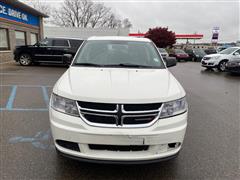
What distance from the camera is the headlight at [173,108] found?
2.39 m

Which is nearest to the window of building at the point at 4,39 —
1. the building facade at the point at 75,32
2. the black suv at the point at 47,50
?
the black suv at the point at 47,50

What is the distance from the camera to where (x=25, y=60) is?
13.5m

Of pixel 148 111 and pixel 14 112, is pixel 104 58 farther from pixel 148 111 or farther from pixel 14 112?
pixel 14 112

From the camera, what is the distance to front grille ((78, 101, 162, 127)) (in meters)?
2.26

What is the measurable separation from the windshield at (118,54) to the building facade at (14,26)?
13.0 metres

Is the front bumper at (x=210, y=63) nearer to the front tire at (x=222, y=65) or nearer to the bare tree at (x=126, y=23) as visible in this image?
the front tire at (x=222, y=65)

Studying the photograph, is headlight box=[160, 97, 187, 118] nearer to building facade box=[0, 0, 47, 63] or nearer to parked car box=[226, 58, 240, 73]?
parked car box=[226, 58, 240, 73]

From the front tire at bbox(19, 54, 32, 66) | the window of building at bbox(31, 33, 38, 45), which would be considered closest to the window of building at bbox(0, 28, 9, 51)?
the front tire at bbox(19, 54, 32, 66)

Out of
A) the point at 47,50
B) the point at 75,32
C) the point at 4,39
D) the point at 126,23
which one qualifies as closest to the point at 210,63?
the point at 47,50

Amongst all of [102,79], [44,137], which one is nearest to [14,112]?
[44,137]

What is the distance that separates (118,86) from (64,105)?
2.26 ft

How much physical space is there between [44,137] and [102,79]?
1651 millimetres

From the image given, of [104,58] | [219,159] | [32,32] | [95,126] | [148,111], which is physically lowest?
[219,159]

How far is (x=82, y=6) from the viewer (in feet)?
167
